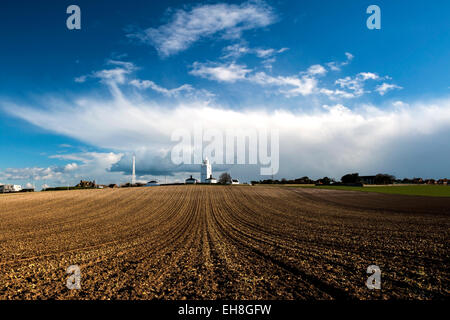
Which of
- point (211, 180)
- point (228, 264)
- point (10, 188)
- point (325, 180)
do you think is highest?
point (228, 264)

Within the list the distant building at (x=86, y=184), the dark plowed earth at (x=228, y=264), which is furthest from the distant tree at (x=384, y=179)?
the distant building at (x=86, y=184)

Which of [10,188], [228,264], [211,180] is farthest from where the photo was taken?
[211,180]

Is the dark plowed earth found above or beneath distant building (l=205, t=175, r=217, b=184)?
above

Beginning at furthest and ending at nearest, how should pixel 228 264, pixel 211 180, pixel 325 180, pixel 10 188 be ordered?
pixel 211 180
pixel 325 180
pixel 10 188
pixel 228 264

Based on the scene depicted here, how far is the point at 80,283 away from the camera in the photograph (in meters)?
8.38

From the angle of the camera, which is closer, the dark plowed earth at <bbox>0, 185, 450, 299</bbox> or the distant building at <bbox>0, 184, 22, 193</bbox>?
the dark plowed earth at <bbox>0, 185, 450, 299</bbox>

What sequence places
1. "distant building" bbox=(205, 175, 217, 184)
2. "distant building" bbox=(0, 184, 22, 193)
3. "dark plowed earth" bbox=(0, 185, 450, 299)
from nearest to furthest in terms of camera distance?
"dark plowed earth" bbox=(0, 185, 450, 299) < "distant building" bbox=(0, 184, 22, 193) < "distant building" bbox=(205, 175, 217, 184)

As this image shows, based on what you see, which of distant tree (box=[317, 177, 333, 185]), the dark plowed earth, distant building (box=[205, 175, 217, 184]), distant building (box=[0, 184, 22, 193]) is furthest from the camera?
distant building (box=[205, 175, 217, 184])

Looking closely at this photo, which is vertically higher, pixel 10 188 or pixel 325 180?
pixel 325 180

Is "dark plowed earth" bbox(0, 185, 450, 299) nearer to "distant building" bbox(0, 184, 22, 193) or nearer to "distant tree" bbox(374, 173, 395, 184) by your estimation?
"distant building" bbox(0, 184, 22, 193)

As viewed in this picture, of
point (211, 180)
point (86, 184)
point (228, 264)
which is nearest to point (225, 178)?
point (211, 180)

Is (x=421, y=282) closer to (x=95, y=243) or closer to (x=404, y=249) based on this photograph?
(x=404, y=249)

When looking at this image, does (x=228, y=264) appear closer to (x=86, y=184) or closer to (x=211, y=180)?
(x=86, y=184)

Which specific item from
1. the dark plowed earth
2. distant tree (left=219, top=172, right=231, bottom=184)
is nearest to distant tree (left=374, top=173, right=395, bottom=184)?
distant tree (left=219, top=172, right=231, bottom=184)
